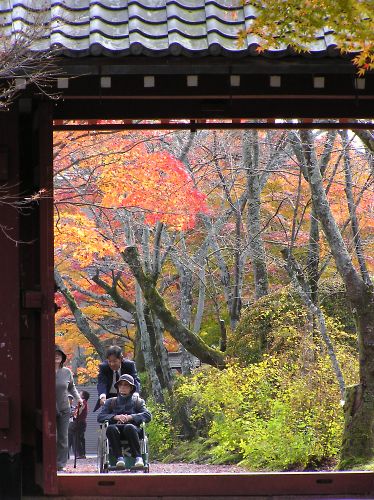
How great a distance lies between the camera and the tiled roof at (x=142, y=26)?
17.9ft

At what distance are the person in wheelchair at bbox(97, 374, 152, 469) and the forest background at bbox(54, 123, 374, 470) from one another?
278cm

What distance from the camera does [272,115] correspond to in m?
6.80

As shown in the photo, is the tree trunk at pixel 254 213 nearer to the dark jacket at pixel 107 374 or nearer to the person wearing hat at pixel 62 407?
the person wearing hat at pixel 62 407

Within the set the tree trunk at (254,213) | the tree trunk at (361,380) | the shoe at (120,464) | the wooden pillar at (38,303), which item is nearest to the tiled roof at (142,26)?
the wooden pillar at (38,303)

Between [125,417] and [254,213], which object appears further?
[254,213]

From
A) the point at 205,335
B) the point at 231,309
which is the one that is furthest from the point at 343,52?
the point at 205,335

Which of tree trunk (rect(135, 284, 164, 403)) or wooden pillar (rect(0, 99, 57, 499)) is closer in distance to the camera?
wooden pillar (rect(0, 99, 57, 499))

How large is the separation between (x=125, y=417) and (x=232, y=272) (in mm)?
11632

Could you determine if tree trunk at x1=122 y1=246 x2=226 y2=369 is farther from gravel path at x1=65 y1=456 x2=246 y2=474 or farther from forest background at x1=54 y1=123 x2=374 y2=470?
gravel path at x1=65 y1=456 x2=246 y2=474

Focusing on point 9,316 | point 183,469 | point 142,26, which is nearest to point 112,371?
point 9,316

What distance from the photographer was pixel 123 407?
9078mm

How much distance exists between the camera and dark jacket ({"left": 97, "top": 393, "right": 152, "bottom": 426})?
9.01 metres

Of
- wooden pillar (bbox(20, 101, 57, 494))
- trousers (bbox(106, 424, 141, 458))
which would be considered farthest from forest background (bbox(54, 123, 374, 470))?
wooden pillar (bbox(20, 101, 57, 494))

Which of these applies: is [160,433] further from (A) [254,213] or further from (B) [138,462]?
(B) [138,462]
